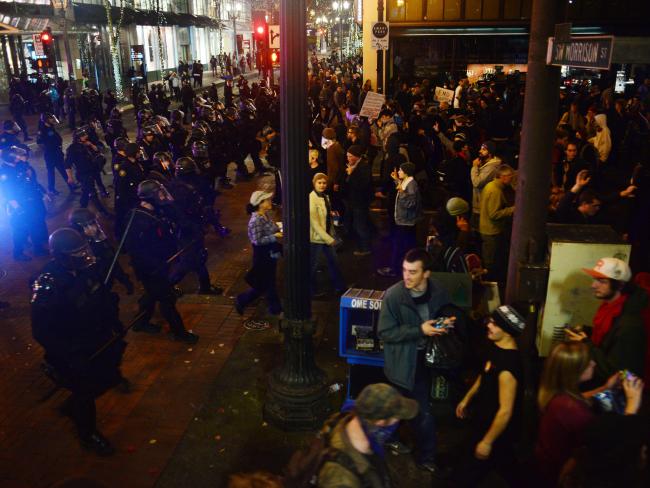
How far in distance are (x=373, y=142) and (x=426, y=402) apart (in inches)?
424

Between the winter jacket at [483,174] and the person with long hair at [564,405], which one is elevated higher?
the winter jacket at [483,174]

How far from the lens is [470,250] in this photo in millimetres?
6801

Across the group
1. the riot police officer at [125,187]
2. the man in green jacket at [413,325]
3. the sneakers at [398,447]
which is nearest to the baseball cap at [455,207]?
the man in green jacket at [413,325]

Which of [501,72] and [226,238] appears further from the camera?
[501,72]

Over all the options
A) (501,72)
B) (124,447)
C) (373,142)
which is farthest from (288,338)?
(501,72)

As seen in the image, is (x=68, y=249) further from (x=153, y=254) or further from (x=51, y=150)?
(x=51, y=150)

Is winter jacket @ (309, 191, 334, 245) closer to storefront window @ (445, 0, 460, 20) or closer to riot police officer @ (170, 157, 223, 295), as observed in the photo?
riot police officer @ (170, 157, 223, 295)

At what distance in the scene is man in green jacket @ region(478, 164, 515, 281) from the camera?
764 cm

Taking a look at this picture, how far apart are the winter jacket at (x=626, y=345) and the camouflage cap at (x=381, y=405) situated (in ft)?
6.14

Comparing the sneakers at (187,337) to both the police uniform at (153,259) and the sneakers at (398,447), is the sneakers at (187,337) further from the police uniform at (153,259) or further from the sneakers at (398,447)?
the sneakers at (398,447)

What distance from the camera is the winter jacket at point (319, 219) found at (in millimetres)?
8000

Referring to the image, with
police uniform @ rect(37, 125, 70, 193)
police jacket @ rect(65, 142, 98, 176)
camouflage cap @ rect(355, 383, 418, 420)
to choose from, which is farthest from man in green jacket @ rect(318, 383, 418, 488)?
police uniform @ rect(37, 125, 70, 193)

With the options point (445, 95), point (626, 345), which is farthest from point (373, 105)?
point (626, 345)

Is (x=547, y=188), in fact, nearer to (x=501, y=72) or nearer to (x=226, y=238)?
(x=226, y=238)
